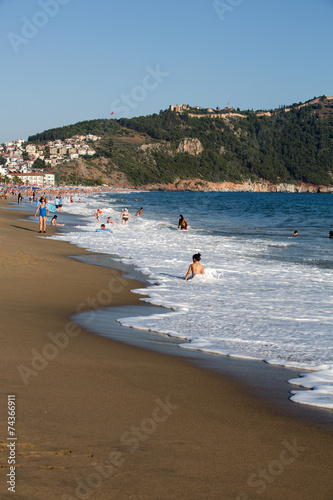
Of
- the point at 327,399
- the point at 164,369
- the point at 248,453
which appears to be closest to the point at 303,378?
the point at 327,399

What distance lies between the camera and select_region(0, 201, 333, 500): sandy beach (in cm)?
289

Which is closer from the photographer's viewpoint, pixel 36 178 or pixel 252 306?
pixel 252 306

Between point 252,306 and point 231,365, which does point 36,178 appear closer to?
point 252,306

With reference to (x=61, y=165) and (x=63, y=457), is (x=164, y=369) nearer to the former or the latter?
(x=63, y=457)

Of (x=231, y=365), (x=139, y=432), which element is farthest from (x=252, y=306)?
(x=139, y=432)

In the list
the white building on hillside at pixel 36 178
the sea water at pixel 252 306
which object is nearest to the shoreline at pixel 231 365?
the sea water at pixel 252 306

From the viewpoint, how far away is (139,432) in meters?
3.56

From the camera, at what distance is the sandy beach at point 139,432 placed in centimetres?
289

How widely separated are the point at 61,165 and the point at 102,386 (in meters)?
202

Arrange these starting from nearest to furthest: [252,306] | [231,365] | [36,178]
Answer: [231,365] → [252,306] → [36,178]

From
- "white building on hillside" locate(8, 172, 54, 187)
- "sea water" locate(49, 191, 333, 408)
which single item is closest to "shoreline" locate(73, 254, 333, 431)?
"sea water" locate(49, 191, 333, 408)

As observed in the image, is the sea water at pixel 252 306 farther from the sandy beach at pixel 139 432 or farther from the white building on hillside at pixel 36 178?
the white building on hillside at pixel 36 178

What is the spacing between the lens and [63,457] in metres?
3.10

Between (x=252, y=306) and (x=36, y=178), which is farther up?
(x=36, y=178)
